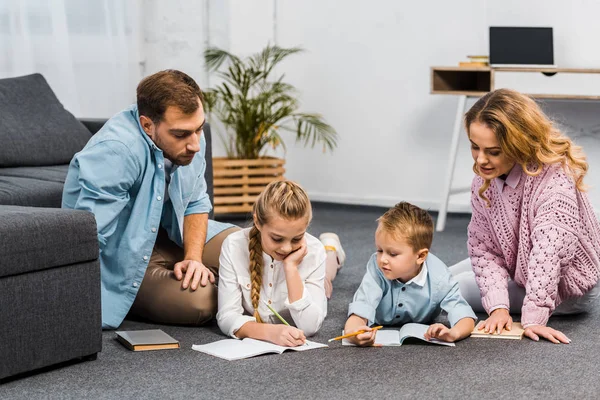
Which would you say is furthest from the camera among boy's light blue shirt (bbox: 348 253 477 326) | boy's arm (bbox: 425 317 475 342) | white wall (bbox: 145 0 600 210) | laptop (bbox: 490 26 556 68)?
white wall (bbox: 145 0 600 210)

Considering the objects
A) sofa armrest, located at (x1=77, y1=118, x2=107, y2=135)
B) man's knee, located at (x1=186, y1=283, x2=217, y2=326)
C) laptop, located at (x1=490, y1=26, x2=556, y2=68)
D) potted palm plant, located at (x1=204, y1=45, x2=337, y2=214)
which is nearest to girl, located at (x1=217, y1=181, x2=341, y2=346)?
man's knee, located at (x1=186, y1=283, x2=217, y2=326)

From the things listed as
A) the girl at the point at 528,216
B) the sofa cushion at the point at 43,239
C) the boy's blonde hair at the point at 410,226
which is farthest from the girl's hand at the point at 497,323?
the sofa cushion at the point at 43,239

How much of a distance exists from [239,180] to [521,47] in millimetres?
1512

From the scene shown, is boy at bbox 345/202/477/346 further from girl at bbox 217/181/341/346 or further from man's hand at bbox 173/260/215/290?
man's hand at bbox 173/260/215/290

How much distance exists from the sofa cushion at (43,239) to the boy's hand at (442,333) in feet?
2.77

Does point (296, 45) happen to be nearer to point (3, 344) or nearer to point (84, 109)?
point (84, 109)

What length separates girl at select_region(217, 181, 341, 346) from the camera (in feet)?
7.18

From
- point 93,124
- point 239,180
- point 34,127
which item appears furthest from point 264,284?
point 239,180

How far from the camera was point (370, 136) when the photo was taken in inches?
193

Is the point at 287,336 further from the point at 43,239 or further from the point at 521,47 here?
the point at 521,47

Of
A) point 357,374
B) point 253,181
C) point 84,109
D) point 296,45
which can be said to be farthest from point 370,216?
point 357,374

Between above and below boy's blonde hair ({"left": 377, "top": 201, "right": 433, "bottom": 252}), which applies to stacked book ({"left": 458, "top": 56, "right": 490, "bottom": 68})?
above

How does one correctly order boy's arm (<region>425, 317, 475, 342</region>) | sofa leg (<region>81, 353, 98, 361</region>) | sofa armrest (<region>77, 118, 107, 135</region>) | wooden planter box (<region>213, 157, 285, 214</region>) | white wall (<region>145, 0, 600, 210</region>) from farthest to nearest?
white wall (<region>145, 0, 600, 210</region>)
wooden planter box (<region>213, 157, 285, 214</region>)
sofa armrest (<region>77, 118, 107, 135</region>)
boy's arm (<region>425, 317, 475, 342</region>)
sofa leg (<region>81, 353, 98, 361</region>)

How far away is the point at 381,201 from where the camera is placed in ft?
16.2
